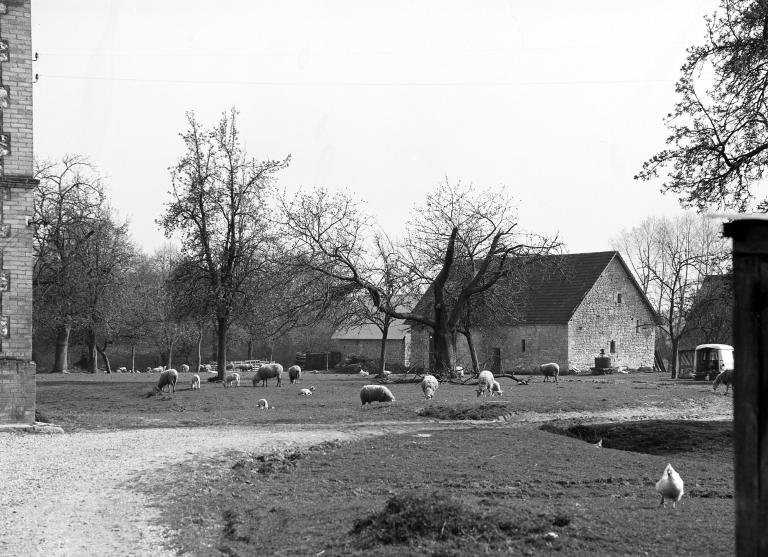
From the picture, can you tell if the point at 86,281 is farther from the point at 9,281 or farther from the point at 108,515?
the point at 108,515

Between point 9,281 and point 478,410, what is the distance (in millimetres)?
12863

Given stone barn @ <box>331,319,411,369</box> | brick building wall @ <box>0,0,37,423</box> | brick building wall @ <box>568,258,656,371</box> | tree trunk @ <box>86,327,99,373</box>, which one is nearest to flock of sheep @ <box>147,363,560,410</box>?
brick building wall @ <box>0,0,37,423</box>

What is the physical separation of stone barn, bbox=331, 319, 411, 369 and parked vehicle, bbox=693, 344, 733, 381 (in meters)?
25.7

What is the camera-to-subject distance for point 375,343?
7719 centimetres

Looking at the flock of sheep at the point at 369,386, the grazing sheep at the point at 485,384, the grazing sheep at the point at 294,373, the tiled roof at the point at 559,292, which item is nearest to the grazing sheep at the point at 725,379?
the flock of sheep at the point at 369,386

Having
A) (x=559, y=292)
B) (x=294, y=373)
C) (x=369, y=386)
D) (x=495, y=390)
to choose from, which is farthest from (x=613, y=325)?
(x=369, y=386)

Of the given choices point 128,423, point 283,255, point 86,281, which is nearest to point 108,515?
point 128,423

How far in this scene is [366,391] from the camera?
29078mm

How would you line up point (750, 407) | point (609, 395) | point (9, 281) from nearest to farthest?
point (750, 407)
point (9, 281)
point (609, 395)

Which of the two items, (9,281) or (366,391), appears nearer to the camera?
(9,281)

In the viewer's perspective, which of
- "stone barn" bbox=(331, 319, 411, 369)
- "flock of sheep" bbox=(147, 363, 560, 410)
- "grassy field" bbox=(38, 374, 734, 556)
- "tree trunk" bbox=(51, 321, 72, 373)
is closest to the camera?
"grassy field" bbox=(38, 374, 734, 556)

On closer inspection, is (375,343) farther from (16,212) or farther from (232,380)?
(16,212)

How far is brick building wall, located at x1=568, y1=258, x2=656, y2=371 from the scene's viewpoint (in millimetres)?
60375

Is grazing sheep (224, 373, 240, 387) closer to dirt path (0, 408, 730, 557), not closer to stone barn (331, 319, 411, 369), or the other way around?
dirt path (0, 408, 730, 557)
